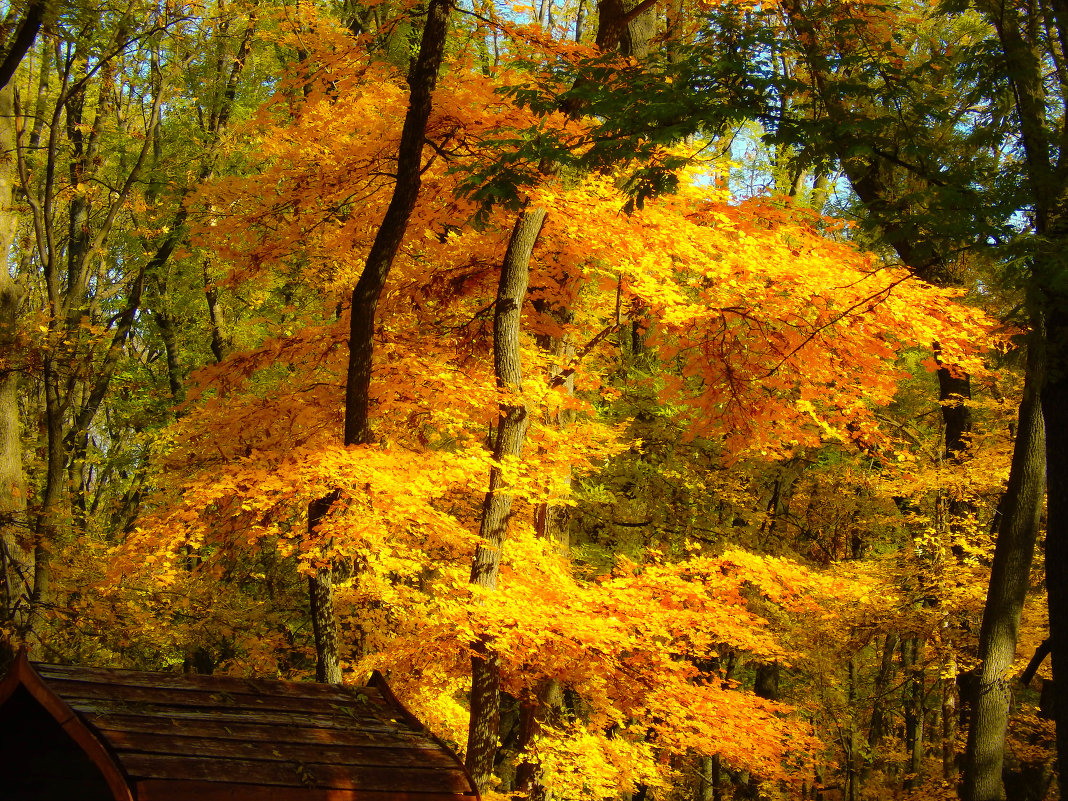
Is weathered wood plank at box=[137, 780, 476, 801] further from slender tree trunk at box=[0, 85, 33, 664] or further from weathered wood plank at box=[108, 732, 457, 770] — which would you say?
slender tree trunk at box=[0, 85, 33, 664]

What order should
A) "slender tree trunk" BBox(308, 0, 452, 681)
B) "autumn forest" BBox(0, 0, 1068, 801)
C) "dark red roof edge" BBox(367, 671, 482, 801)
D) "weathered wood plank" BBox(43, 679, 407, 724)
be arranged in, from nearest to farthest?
"weathered wood plank" BBox(43, 679, 407, 724), "dark red roof edge" BBox(367, 671, 482, 801), "autumn forest" BBox(0, 0, 1068, 801), "slender tree trunk" BBox(308, 0, 452, 681)

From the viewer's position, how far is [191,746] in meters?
3.79

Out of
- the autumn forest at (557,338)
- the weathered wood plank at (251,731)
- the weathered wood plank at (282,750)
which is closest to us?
the weathered wood plank at (282,750)

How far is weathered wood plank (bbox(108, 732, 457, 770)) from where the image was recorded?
365 centimetres

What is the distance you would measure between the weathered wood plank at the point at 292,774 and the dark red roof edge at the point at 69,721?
0.09 metres

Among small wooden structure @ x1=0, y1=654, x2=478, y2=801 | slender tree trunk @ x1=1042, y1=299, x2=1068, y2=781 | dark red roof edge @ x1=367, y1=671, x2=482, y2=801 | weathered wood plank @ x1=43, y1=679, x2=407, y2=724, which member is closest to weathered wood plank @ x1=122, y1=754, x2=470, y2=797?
small wooden structure @ x1=0, y1=654, x2=478, y2=801

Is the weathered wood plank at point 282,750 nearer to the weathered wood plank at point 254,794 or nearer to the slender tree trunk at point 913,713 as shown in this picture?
the weathered wood plank at point 254,794

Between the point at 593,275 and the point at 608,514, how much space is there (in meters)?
7.79

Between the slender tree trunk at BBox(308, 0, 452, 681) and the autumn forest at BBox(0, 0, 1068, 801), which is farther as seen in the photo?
the slender tree trunk at BBox(308, 0, 452, 681)

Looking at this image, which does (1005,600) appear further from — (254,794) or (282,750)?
(254,794)

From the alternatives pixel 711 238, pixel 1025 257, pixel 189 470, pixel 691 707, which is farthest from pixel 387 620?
pixel 1025 257

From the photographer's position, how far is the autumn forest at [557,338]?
18.7 ft

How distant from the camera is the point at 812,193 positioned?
17.1 meters

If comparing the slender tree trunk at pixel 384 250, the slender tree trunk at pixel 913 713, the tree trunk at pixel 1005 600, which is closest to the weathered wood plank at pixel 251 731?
the slender tree trunk at pixel 384 250
